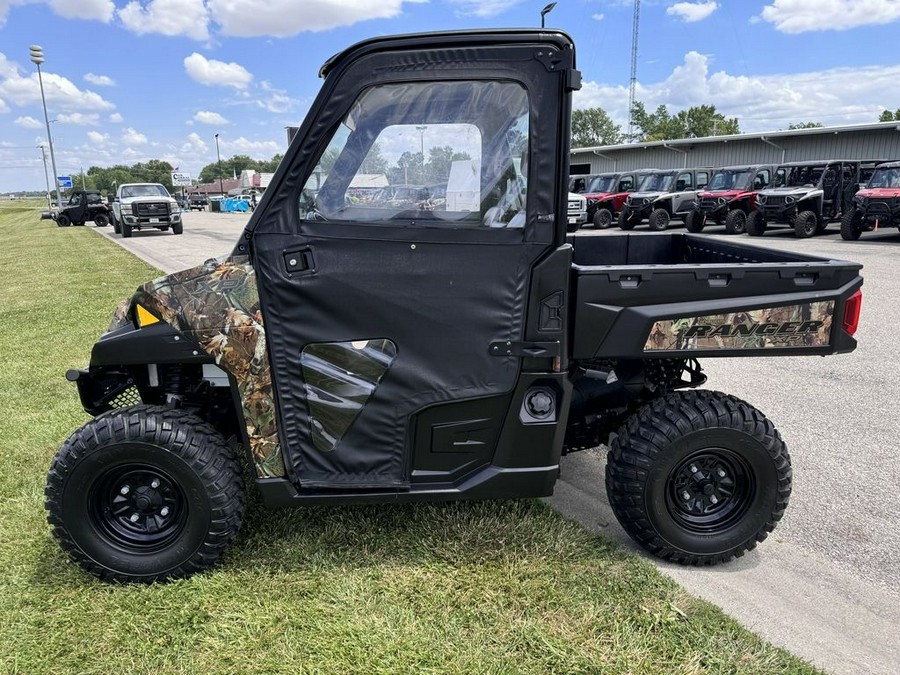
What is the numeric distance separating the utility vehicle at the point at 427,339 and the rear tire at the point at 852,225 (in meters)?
16.8

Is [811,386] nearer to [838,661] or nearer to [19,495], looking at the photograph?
[838,661]

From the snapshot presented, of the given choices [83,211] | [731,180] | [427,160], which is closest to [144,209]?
[83,211]

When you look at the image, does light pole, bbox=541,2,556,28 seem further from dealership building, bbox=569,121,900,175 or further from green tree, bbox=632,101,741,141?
green tree, bbox=632,101,741,141

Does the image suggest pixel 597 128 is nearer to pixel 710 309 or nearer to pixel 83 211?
pixel 83 211

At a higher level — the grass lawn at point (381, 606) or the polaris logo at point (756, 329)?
the polaris logo at point (756, 329)

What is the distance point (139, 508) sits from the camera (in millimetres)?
2852

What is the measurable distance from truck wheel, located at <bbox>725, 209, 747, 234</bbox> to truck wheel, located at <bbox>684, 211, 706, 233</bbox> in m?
0.82

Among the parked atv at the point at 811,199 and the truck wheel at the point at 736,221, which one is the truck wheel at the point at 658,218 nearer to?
the truck wheel at the point at 736,221

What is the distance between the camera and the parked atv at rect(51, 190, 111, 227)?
34.5 metres

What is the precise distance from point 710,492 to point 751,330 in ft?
2.51

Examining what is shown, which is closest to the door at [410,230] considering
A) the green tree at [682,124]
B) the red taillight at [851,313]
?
the red taillight at [851,313]

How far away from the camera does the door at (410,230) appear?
253cm

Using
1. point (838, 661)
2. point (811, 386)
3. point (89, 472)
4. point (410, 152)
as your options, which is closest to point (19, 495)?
point (89, 472)

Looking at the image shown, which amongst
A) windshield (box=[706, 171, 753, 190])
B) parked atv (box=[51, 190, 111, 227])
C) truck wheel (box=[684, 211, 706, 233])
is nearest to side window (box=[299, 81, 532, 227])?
truck wheel (box=[684, 211, 706, 233])
